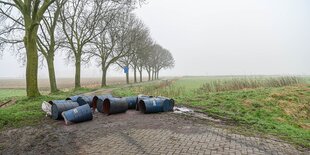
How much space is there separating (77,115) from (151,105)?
3.30 metres

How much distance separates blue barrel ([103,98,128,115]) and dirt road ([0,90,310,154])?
1.27 metres

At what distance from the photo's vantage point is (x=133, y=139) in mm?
7512

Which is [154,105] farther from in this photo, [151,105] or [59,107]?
[59,107]

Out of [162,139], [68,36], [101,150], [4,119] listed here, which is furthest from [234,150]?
[68,36]

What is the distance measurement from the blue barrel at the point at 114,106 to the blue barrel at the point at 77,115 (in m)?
1.29

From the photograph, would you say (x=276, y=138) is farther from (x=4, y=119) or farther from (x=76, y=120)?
(x=4, y=119)

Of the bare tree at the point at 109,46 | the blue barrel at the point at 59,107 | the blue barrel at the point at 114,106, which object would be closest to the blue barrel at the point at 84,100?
the blue barrel at the point at 114,106

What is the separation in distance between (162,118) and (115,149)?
163 inches

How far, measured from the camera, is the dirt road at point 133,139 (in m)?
6.71

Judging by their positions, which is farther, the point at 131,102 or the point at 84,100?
the point at 131,102

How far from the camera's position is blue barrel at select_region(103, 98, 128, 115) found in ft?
37.2

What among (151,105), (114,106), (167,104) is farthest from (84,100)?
(167,104)

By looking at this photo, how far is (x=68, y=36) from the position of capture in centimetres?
2697

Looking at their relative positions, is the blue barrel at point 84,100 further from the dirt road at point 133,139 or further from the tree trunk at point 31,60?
the tree trunk at point 31,60
